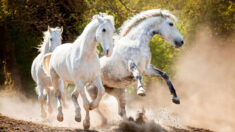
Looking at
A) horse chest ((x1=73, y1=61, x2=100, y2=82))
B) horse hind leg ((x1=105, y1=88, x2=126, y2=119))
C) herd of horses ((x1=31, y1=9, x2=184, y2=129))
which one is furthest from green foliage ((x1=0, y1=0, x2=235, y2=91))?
horse chest ((x1=73, y1=61, x2=100, y2=82))

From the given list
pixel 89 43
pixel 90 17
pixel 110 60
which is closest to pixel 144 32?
pixel 110 60

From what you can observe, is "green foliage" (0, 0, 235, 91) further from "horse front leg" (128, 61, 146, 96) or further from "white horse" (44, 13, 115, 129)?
"white horse" (44, 13, 115, 129)

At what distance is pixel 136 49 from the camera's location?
6.36 meters

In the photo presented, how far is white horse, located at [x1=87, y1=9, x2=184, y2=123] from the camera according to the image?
6348mm

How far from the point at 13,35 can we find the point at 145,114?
29.1 feet

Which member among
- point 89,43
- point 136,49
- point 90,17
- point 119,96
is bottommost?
point 119,96

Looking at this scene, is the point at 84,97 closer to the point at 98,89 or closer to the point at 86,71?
the point at 98,89

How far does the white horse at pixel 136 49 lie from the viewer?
635cm

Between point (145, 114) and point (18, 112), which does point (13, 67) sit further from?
point (145, 114)

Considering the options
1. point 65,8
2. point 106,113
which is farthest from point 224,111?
point 65,8

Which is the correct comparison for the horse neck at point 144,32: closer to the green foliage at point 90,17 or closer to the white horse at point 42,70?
the white horse at point 42,70

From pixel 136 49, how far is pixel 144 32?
0.43m

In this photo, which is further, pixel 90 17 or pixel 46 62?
pixel 90 17

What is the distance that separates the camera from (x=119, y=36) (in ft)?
22.7
